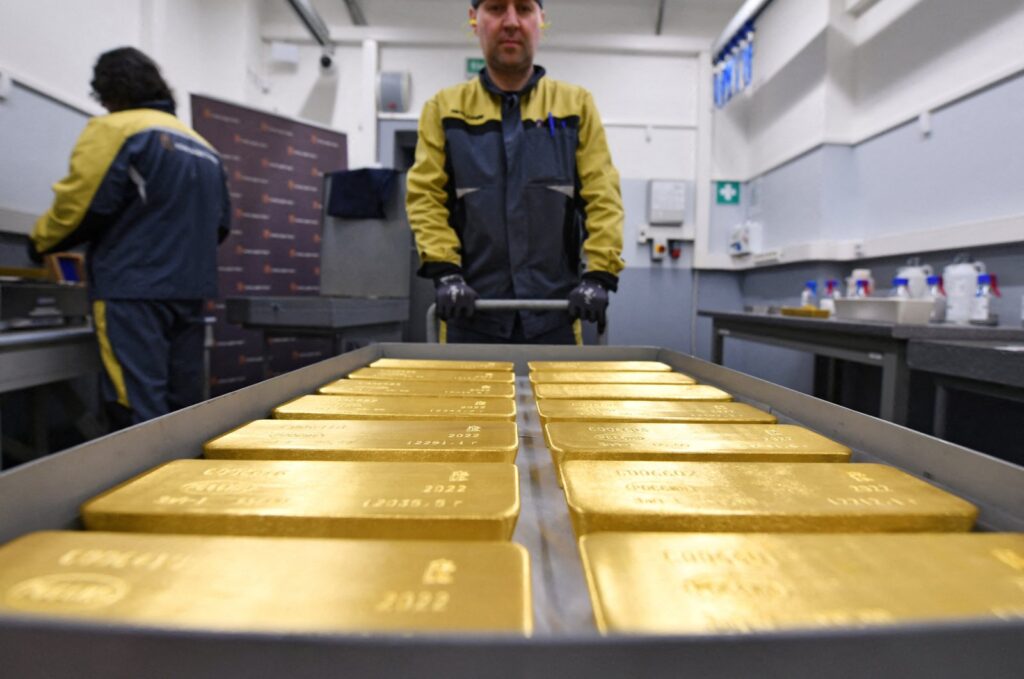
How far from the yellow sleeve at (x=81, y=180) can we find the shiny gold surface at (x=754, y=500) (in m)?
2.14

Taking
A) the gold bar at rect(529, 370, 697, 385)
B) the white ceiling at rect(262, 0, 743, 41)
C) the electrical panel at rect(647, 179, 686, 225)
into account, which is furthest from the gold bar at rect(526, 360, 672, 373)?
the white ceiling at rect(262, 0, 743, 41)

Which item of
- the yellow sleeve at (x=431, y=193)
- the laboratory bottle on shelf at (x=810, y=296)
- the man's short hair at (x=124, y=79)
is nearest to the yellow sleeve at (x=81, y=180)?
the man's short hair at (x=124, y=79)

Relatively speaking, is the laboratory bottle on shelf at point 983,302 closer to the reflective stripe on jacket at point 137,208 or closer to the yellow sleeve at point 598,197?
the yellow sleeve at point 598,197

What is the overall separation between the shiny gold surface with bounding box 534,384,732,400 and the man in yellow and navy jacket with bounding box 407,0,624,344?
81 centimetres

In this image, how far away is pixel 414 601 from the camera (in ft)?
0.84

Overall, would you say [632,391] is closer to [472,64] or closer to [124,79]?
[124,79]

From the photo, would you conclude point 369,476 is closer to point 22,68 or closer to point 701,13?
point 22,68

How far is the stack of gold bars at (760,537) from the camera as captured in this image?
0.26 metres

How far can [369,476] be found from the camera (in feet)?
1.39

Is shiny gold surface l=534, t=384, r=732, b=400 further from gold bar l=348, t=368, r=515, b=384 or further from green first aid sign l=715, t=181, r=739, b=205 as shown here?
green first aid sign l=715, t=181, r=739, b=205

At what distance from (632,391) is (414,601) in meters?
0.59

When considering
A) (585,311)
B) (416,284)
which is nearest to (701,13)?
(416,284)

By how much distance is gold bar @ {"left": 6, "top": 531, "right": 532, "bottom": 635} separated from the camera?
243 mm

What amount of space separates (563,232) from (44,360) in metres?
1.82
